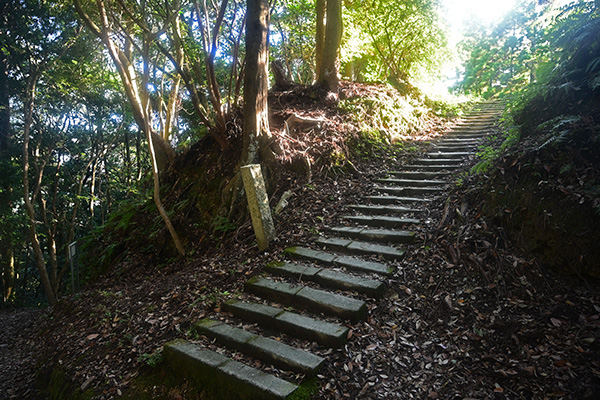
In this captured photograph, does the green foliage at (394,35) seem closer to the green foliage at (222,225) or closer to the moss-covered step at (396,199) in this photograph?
the moss-covered step at (396,199)

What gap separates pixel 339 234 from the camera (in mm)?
5078

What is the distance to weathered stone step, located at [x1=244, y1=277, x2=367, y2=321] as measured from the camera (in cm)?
350

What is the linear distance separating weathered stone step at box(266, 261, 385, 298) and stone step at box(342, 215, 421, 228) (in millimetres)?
1326

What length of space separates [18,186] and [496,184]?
46.9 ft

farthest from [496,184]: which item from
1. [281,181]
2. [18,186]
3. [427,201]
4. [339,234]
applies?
[18,186]

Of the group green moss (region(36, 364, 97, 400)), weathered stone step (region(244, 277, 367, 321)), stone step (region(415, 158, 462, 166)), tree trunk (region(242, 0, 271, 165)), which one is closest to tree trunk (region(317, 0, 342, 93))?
stone step (region(415, 158, 462, 166))

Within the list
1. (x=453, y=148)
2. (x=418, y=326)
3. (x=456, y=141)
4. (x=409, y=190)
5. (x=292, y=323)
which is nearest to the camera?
(x=418, y=326)

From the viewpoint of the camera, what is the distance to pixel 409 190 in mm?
6031

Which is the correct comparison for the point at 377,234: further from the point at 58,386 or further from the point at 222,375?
the point at 58,386

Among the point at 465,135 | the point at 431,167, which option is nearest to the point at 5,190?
the point at 431,167

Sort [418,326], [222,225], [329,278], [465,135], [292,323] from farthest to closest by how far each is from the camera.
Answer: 1. [465,135]
2. [222,225]
3. [329,278]
4. [292,323]
5. [418,326]

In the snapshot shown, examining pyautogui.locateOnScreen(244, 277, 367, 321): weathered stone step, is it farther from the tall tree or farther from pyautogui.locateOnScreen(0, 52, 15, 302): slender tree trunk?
pyautogui.locateOnScreen(0, 52, 15, 302): slender tree trunk

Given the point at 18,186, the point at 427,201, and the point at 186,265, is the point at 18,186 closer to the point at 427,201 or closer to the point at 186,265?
the point at 186,265

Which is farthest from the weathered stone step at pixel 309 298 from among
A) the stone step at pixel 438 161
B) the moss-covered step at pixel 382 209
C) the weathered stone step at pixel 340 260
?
the stone step at pixel 438 161
